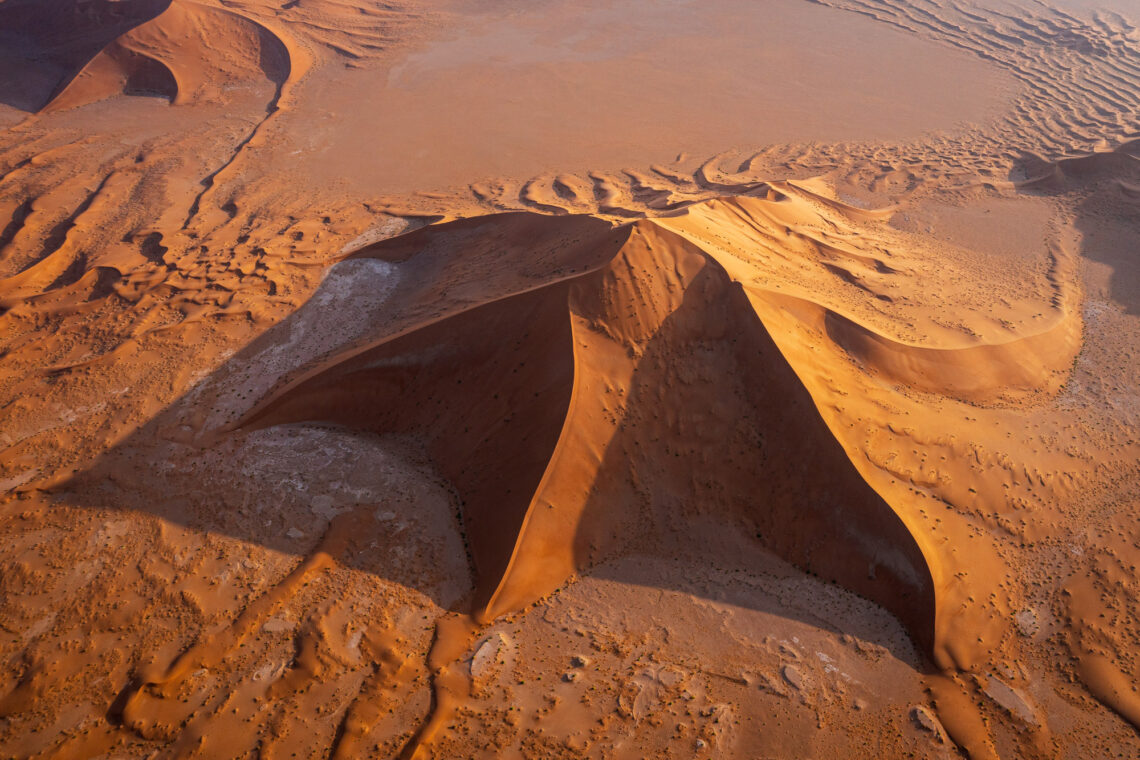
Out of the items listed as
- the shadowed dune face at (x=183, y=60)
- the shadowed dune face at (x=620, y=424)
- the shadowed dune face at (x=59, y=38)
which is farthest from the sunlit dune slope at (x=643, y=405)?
the shadowed dune face at (x=59, y=38)

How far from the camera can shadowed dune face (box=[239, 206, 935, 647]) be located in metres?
9.34

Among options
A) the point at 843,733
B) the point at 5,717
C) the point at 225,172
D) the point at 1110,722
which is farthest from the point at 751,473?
the point at 225,172

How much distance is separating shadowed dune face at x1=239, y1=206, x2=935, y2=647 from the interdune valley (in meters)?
0.06

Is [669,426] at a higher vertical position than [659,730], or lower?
higher

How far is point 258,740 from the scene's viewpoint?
7.58 m

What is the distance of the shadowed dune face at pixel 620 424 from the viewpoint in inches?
368

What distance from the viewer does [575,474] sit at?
9805 mm

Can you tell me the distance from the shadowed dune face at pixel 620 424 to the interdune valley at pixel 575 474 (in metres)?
0.06

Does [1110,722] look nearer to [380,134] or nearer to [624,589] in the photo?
[624,589]

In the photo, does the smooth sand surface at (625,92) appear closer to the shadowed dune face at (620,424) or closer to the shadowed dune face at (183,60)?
the shadowed dune face at (183,60)

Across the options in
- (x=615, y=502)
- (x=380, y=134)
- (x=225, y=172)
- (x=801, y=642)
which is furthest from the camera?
(x=380, y=134)

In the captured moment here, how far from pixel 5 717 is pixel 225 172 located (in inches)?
756

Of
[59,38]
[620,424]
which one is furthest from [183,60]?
[620,424]

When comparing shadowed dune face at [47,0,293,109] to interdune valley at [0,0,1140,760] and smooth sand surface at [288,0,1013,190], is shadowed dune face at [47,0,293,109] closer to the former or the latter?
smooth sand surface at [288,0,1013,190]
